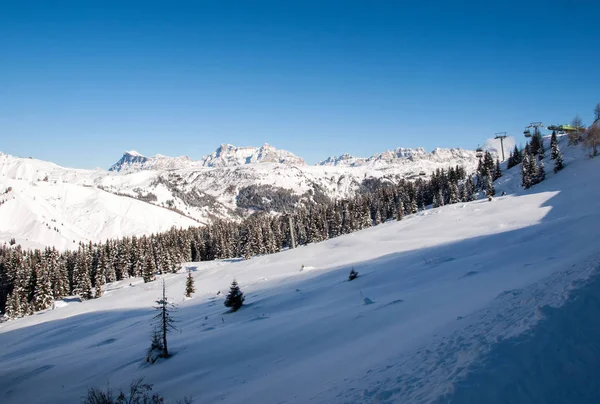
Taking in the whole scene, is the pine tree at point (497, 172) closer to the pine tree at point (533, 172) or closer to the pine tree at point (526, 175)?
the pine tree at point (526, 175)

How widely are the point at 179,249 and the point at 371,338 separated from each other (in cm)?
9850

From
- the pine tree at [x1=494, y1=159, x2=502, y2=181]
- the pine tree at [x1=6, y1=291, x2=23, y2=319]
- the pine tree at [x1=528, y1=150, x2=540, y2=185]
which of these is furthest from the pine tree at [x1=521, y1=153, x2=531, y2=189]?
the pine tree at [x1=6, y1=291, x2=23, y2=319]

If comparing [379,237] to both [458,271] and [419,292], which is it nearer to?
[458,271]

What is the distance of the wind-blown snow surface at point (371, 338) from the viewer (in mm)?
7477

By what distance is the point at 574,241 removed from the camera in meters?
21.8

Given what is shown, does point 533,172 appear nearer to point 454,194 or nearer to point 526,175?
point 526,175

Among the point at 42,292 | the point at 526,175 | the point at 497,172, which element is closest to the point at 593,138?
the point at 526,175

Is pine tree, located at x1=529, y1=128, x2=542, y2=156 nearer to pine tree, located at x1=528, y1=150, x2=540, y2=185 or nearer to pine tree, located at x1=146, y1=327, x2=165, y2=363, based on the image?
pine tree, located at x1=528, y1=150, x2=540, y2=185

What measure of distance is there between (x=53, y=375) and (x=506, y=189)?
95.1m

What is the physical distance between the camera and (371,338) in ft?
42.6

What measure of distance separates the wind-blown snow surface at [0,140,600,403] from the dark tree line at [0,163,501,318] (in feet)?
126

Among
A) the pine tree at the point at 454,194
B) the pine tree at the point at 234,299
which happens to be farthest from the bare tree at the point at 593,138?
the pine tree at the point at 234,299

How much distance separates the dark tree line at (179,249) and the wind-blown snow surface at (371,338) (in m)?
38.5

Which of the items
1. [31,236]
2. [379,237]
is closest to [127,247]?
[379,237]
